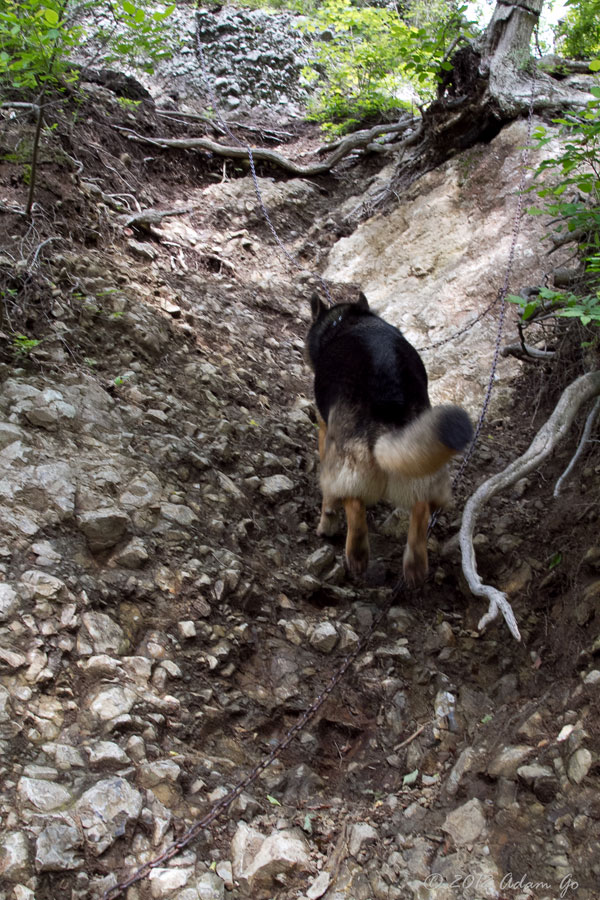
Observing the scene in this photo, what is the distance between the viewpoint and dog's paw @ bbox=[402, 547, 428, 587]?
12.3 feet

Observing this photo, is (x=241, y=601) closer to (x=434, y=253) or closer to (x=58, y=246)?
(x=58, y=246)

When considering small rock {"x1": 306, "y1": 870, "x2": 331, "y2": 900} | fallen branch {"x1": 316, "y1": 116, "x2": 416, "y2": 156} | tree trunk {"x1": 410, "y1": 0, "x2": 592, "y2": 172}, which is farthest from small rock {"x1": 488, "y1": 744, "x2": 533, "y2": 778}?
fallen branch {"x1": 316, "y1": 116, "x2": 416, "y2": 156}

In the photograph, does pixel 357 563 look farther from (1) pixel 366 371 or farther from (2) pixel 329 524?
(1) pixel 366 371

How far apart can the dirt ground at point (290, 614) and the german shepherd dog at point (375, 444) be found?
400 mm

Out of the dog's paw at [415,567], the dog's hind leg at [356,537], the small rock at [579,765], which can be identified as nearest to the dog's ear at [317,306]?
the dog's hind leg at [356,537]

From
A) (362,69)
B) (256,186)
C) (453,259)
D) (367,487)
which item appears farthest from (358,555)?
(362,69)

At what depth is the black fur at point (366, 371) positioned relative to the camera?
3633 millimetres

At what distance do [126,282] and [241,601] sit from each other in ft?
11.2

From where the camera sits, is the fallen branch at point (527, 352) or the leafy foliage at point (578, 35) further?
the leafy foliage at point (578, 35)

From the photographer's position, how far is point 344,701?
10.5ft

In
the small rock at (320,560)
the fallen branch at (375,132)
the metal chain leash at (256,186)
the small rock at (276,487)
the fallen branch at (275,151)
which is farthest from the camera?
the fallen branch at (375,132)

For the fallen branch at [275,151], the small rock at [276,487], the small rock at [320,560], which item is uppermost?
the fallen branch at [275,151]

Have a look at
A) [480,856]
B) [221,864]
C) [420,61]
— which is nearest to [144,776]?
[221,864]

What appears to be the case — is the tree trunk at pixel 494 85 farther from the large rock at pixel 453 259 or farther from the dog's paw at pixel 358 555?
the dog's paw at pixel 358 555
